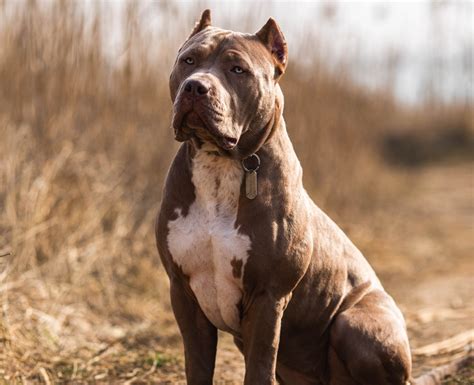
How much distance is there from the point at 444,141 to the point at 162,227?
677 inches

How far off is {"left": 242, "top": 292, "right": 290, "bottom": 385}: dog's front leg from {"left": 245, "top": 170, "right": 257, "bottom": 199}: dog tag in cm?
39

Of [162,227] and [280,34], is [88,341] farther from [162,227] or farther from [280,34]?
[280,34]

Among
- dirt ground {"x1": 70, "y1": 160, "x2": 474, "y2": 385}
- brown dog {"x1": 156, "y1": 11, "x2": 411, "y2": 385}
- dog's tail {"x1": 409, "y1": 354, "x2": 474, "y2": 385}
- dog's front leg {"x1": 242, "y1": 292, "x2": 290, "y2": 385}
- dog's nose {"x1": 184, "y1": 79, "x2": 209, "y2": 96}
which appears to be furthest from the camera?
dirt ground {"x1": 70, "y1": 160, "x2": 474, "y2": 385}

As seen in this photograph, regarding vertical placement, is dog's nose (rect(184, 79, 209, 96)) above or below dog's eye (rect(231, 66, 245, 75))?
below

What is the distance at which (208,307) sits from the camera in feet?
11.1

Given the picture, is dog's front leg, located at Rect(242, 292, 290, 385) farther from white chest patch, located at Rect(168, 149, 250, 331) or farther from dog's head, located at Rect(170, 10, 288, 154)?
dog's head, located at Rect(170, 10, 288, 154)

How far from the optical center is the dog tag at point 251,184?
3211mm

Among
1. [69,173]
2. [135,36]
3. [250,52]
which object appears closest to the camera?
[250,52]

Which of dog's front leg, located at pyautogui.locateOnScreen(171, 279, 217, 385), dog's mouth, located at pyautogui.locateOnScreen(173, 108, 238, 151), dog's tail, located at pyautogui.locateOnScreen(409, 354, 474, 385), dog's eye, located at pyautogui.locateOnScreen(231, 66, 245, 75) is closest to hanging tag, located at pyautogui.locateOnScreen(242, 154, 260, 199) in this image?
dog's mouth, located at pyautogui.locateOnScreen(173, 108, 238, 151)

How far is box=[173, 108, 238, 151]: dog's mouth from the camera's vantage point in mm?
3002

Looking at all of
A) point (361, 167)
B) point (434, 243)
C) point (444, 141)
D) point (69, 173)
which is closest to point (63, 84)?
point (69, 173)

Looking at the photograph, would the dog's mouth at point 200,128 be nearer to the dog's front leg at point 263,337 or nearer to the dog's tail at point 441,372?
the dog's front leg at point 263,337

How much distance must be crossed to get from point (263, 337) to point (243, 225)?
1.48 ft

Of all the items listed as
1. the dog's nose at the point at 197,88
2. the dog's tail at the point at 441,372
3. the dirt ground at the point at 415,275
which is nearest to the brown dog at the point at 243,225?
the dog's nose at the point at 197,88
